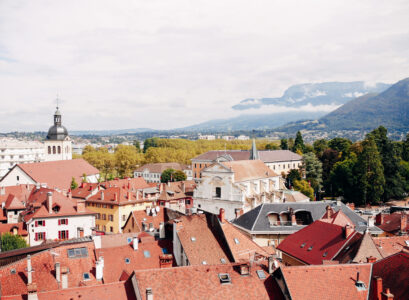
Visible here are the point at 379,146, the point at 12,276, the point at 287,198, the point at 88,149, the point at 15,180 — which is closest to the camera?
the point at 12,276

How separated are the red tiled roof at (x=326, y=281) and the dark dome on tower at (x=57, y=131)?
9683 centimetres

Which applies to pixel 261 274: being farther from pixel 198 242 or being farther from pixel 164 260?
pixel 198 242

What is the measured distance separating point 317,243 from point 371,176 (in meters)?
50.7

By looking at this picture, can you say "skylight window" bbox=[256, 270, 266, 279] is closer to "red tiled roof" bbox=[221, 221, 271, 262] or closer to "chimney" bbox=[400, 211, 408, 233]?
"red tiled roof" bbox=[221, 221, 271, 262]

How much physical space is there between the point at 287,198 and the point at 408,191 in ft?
Result: 112

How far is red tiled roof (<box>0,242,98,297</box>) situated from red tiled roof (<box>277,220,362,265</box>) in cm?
1709

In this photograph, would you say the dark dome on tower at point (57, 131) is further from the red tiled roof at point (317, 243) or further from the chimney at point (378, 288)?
the chimney at point (378, 288)

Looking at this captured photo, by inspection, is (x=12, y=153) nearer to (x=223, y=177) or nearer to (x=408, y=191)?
(x=223, y=177)

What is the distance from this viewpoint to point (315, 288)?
22453mm

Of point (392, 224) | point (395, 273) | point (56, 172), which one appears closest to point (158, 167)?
point (56, 172)

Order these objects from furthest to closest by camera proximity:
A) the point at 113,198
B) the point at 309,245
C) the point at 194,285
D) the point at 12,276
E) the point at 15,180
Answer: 1. the point at 15,180
2. the point at 113,198
3. the point at 309,245
4. the point at 12,276
5. the point at 194,285

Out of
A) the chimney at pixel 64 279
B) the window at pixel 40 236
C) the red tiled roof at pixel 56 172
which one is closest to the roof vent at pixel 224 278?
the chimney at pixel 64 279

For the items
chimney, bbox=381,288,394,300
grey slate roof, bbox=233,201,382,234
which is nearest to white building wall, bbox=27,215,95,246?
grey slate roof, bbox=233,201,382,234

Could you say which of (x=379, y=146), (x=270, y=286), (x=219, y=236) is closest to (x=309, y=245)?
(x=219, y=236)
